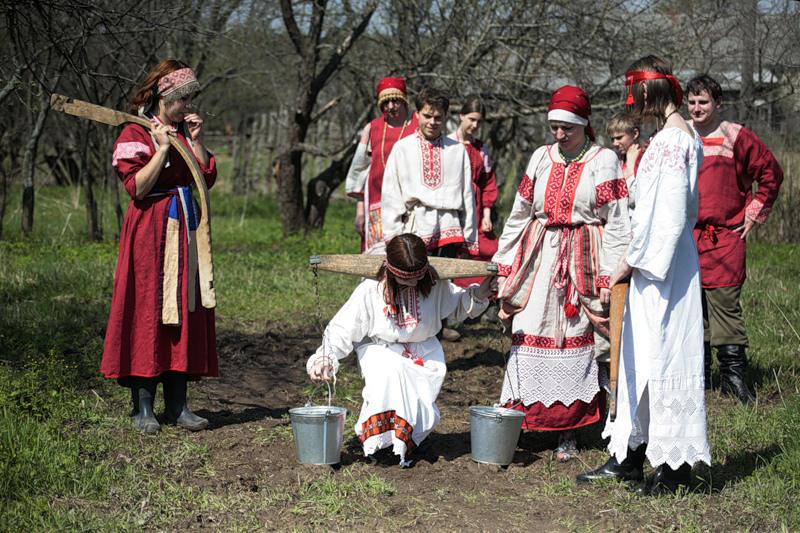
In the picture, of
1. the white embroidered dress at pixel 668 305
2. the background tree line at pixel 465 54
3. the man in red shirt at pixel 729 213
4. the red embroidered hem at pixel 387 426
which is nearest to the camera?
the white embroidered dress at pixel 668 305

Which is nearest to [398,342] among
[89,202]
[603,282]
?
[603,282]

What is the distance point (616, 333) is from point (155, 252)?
7.86 ft

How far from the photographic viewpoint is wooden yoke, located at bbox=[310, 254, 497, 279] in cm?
464

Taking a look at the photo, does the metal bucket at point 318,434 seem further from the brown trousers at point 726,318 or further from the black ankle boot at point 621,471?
the brown trousers at point 726,318

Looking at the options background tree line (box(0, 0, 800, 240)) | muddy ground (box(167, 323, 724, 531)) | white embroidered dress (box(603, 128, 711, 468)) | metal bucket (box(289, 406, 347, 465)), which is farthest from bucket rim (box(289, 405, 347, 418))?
background tree line (box(0, 0, 800, 240))

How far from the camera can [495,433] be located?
452 cm

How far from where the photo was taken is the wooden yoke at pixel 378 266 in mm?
4637

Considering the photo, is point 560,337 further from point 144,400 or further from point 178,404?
point 144,400

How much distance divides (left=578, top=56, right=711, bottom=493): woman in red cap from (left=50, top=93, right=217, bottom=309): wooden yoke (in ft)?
6.89

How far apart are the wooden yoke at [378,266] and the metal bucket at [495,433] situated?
2.28 feet

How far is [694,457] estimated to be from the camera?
13.1 ft

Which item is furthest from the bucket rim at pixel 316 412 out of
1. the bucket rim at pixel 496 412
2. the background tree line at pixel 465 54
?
the background tree line at pixel 465 54

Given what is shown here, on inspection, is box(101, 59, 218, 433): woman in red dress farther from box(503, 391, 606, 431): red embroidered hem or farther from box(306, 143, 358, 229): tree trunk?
box(306, 143, 358, 229): tree trunk

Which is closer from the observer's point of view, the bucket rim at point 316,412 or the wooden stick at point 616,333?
the wooden stick at point 616,333
